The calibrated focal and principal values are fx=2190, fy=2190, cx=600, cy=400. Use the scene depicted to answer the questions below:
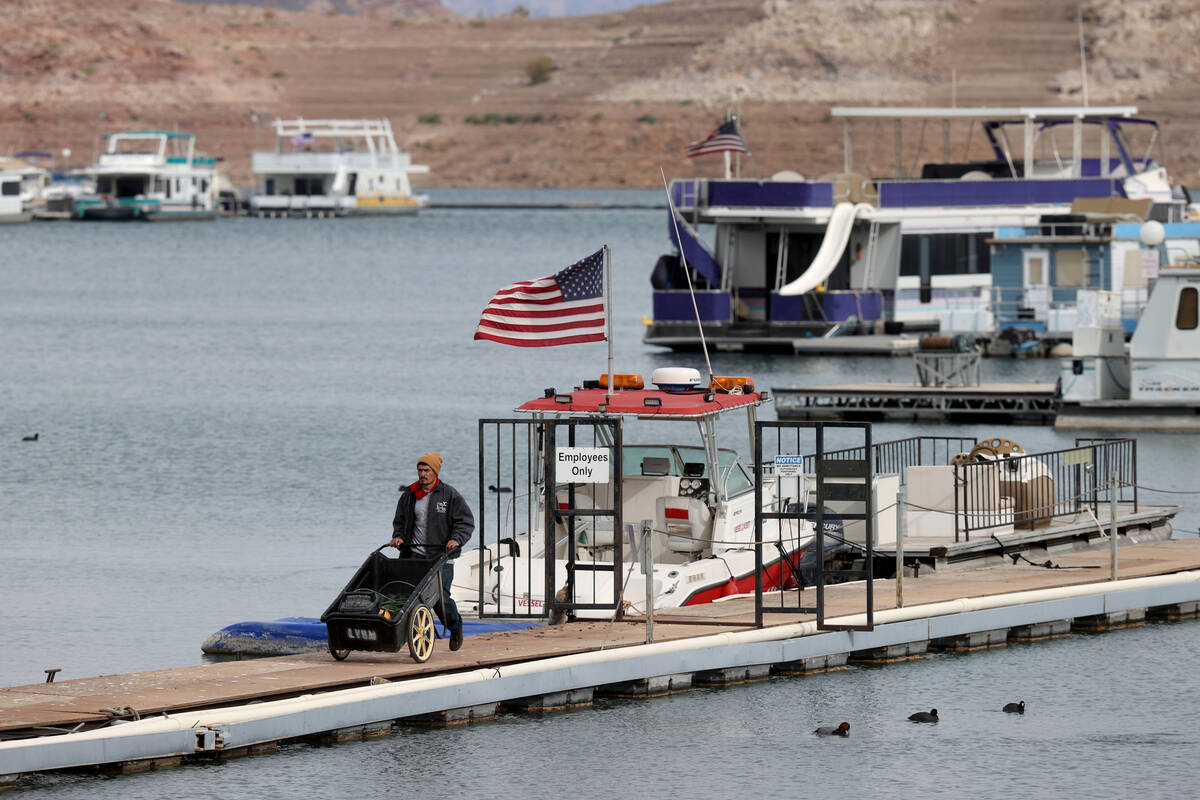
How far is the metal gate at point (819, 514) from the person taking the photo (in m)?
19.5

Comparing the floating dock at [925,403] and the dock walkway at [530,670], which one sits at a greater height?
the floating dock at [925,403]

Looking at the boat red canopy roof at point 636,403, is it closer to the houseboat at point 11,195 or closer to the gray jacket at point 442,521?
the gray jacket at point 442,521

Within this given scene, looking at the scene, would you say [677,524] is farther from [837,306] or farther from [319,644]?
[837,306]

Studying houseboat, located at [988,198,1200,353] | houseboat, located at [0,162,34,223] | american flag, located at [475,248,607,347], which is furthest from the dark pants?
houseboat, located at [0,162,34,223]

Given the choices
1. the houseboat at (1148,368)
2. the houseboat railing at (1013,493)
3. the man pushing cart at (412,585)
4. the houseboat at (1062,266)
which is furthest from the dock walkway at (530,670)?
the houseboat at (1062,266)

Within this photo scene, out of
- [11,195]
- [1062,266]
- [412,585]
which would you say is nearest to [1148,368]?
[1062,266]

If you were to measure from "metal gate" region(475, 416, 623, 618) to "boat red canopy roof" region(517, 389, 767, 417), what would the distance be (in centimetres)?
20

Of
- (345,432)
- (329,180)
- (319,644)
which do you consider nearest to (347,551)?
(319,644)

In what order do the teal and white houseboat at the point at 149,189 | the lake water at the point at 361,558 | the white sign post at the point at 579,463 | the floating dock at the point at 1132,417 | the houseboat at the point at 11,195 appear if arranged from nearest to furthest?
the lake water at the point at 361,558 → the white sign post at the point at 579,463 → the floating dock at the point at 1132,417 → the houseboat at the point at 11,195 → the teal and white houseboat at the point at 149,189

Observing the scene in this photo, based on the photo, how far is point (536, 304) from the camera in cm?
2078

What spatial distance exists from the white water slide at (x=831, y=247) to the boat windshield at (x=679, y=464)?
3352cm

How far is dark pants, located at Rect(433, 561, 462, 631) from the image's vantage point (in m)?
18.6

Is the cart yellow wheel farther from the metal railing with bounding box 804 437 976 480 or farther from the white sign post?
the metal railing with bounding box 804 437 976 480

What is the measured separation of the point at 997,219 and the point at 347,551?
113 feet
